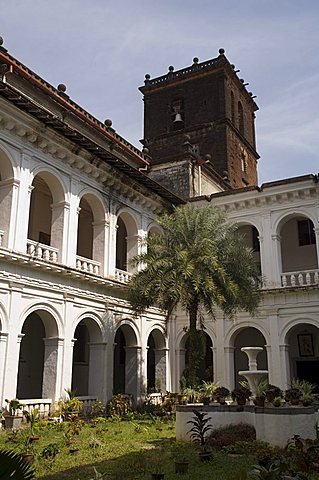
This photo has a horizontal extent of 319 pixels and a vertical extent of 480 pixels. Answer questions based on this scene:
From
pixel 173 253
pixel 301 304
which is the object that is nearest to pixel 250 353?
pixel 173 253

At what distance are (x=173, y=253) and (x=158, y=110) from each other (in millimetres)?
19295

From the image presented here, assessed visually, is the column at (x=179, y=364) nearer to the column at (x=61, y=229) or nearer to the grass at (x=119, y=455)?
the grass at (x=119, y=455)

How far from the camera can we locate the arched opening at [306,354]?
70.0 feet

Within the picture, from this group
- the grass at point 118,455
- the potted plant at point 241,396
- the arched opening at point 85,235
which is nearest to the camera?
the grass at point 118,455

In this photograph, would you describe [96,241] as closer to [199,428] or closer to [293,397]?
[199,428]

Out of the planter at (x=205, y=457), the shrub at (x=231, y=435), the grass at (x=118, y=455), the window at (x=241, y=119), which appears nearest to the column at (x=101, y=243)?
the grass at (x=118, y=455)

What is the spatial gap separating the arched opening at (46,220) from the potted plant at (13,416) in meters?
3.97

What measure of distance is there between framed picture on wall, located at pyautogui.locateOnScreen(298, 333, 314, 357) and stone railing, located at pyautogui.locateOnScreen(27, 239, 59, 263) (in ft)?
38.1

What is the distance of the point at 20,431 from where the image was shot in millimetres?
12055

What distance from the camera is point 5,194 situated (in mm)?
14031

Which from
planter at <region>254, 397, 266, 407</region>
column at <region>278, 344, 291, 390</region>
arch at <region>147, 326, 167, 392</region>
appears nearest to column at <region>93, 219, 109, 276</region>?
arch at <region>147, 326, 167, 392</region>

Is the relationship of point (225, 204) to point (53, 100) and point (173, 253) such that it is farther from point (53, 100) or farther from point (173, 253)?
point (53, 100)

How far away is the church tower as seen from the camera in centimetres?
3039

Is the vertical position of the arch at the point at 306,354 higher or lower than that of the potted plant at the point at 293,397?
higher
